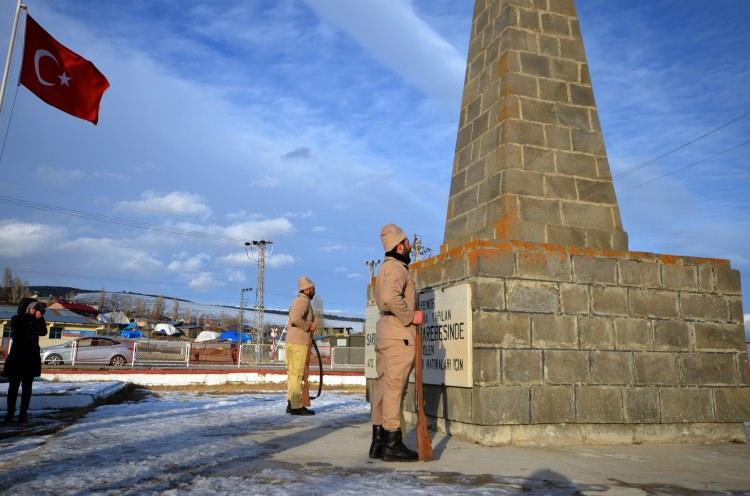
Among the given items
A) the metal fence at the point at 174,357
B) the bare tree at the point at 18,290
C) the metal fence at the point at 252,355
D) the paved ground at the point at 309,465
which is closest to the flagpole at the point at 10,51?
the paved ground at the point at 309,465

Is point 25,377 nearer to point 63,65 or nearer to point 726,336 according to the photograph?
point 63,65

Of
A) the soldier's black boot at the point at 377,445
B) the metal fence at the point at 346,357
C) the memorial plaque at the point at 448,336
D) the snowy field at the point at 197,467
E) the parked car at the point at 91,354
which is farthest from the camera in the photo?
the metal fence at the point at 346,357

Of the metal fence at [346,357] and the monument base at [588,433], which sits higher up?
the metal fence at [346,357]

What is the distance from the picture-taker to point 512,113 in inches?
267

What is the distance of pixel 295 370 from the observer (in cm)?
825

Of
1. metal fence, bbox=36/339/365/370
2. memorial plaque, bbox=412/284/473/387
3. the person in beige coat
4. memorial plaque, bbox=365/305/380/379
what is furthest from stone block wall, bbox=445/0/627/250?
metal fence, bbox=36/339/365/370

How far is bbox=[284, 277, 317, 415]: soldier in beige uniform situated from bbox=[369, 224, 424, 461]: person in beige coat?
3.49 metres

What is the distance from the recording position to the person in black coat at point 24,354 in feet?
23.2

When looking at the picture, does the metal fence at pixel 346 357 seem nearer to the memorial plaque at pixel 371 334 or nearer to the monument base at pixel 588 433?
the memorial plaque at pixel 371 334

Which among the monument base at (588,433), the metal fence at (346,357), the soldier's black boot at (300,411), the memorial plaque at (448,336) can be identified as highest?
the memorial plaque at (448,336)

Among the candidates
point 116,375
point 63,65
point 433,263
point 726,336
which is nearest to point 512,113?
point 433,263

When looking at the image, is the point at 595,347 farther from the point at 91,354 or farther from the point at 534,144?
A: the point at 91,354

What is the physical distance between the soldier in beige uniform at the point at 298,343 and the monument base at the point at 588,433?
241 centimetres

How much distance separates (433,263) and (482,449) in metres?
2.26
